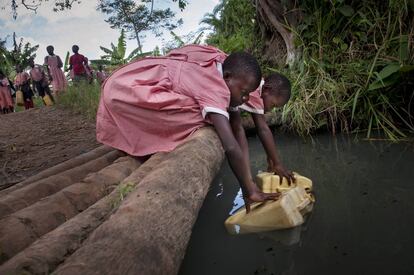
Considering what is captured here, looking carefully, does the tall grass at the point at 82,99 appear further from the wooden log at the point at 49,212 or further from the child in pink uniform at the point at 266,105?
the wooden log at the point at 49,212

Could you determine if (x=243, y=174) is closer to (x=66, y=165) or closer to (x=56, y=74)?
(x=66, y=165)

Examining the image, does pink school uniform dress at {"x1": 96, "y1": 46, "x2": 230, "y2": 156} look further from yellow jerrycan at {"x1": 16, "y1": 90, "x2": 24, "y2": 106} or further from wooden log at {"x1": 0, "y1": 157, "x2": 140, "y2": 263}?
yellow jerrycan at {"x1": 16, "y1": 90, "x2": 24, "y2": 106}

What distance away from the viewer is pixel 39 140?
5422mm

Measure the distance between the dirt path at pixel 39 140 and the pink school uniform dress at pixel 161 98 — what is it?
4.42ft

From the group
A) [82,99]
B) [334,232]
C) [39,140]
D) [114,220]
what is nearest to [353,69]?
[334,232]

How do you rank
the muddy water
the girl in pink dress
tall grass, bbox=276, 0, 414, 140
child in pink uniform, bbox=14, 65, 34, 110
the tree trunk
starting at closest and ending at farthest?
the muddy water → tall grass, bbox=276, 0, 414, 140 → the tree trunk → the girl in pink dress → child in pink uniform, bbox=14, 65, 34, 110

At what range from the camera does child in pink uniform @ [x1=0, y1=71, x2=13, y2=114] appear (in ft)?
31.8

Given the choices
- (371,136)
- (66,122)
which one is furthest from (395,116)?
(66,122)

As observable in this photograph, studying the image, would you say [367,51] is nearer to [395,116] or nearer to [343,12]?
[343,12]

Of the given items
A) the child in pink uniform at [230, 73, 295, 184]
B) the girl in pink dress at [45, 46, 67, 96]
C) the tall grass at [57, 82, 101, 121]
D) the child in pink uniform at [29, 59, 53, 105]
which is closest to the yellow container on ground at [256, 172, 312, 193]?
the child in pink uniform at [230, 73, 295, 184]

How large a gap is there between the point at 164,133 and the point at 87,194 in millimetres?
706

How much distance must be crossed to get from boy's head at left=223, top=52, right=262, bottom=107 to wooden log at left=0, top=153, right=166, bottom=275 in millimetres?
895

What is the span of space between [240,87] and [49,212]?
1.15 metres

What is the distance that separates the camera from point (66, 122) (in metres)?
6.55
